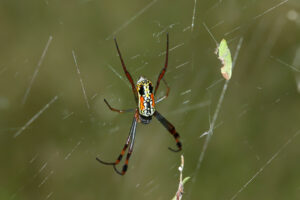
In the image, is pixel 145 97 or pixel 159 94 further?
pixel 159 94

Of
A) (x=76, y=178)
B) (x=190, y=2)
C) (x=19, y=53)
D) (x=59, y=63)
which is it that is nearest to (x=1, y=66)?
(x=19, y=53)

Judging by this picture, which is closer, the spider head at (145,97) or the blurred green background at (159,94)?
the spider head at (145,97)

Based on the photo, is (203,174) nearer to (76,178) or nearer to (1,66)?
(76,178)

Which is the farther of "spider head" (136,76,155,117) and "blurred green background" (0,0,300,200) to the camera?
"blurred green background" (0,0,300,200)

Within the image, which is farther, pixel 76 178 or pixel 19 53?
pixel 76 178
